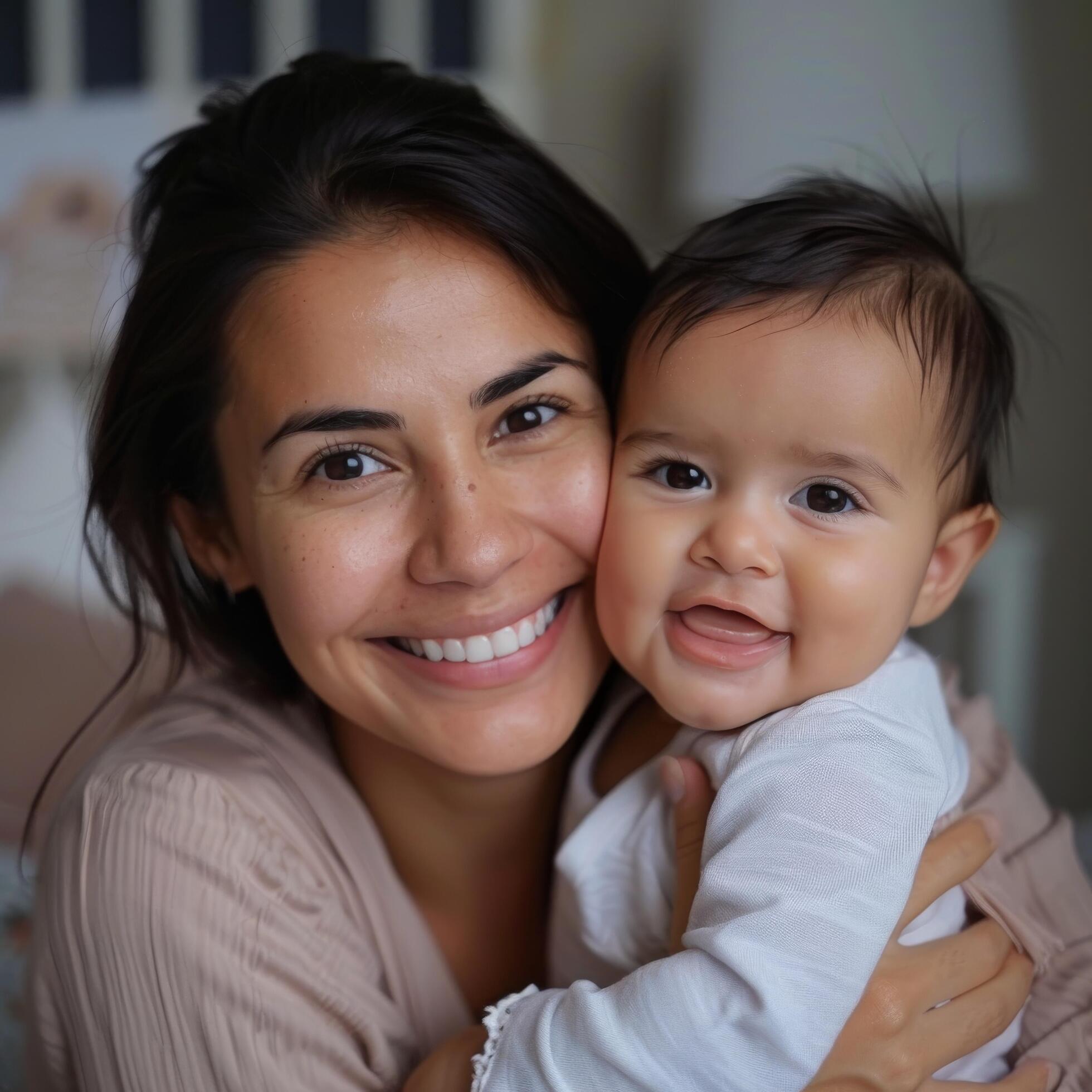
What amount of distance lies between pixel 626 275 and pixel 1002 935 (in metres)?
0.91

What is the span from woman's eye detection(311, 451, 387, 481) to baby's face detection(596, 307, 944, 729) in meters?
0.30

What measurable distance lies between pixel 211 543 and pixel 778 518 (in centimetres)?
76

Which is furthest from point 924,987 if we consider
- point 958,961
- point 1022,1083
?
point 1022,1083

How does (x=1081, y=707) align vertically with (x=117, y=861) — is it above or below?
below

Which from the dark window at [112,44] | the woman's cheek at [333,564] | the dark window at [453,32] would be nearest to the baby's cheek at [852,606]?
the woman's cheek at [333,564]

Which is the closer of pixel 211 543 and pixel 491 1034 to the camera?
pixel 491 1034

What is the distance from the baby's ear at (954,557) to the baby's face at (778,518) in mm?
114

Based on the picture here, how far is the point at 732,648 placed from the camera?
112cm

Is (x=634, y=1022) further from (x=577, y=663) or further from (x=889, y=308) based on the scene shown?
(x=889, y=308)

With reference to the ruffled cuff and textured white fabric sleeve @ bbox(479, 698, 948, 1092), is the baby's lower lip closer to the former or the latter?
textured white fabric sleeve @ bbox(479, 698, 948, 1092)

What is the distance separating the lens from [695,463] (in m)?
1.14

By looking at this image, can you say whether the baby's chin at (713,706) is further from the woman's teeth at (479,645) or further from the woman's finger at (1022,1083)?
the woman's finger at (1022,1083)

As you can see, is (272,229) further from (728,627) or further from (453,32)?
(453,32)

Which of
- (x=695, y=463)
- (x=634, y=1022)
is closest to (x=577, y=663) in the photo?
(x=695, y=463)
